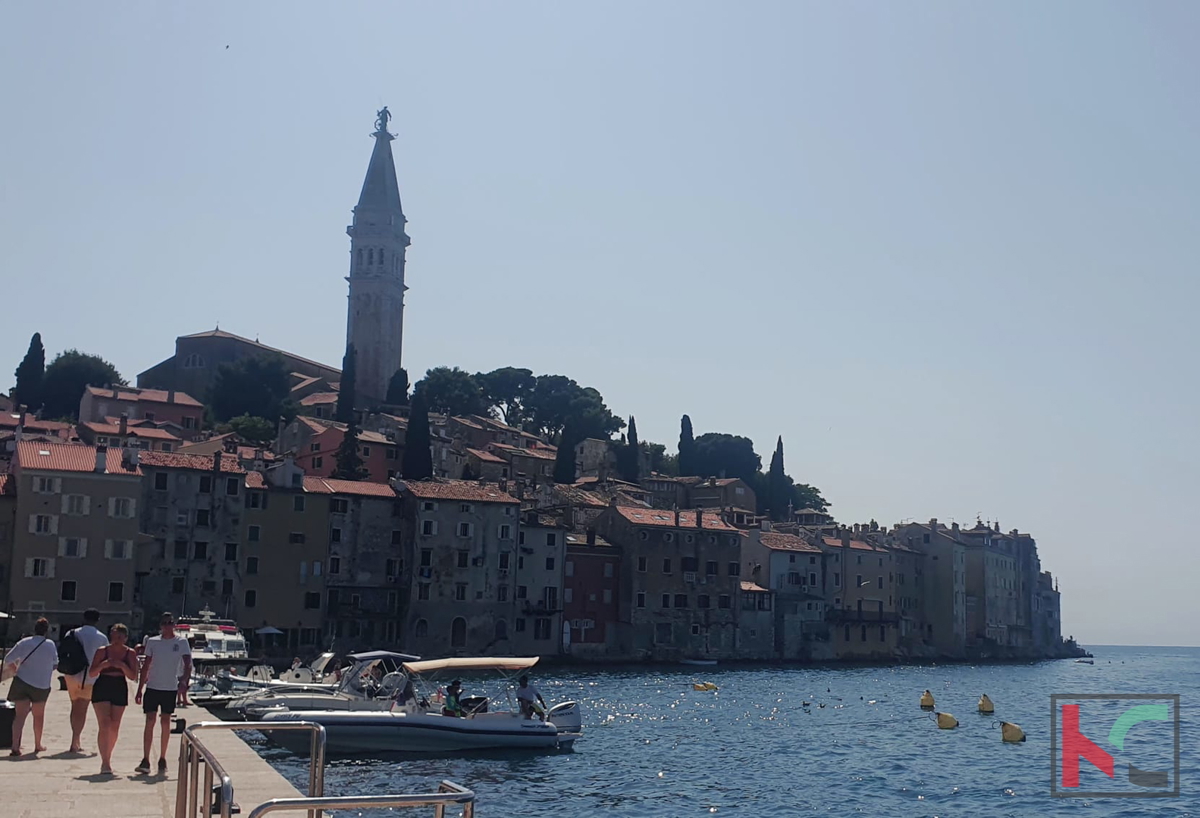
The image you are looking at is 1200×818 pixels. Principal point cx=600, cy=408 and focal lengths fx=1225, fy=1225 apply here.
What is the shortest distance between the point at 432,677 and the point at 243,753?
800 inches

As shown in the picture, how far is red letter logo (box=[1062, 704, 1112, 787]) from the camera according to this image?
32.2 m

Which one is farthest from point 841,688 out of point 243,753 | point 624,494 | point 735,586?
point 243,753

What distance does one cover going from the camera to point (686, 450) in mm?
116188

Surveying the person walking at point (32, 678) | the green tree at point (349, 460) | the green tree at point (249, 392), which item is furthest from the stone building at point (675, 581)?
the person walking at point (32, 678)

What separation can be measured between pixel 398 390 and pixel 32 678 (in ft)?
310

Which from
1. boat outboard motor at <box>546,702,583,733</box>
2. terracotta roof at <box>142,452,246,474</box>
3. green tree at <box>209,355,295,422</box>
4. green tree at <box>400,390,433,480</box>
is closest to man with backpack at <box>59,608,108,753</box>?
boat outboard motor at <box>546,702,583,733</box>

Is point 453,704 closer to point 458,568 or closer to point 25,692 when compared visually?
point 25,692

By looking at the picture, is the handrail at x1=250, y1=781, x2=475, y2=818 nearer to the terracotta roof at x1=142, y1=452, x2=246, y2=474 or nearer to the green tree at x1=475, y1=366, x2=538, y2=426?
the terracotta roof at x1=142, y1=452, x2=246, y2=474

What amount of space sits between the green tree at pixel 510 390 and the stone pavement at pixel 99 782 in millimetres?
106215

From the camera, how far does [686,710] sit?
4672 centimetres

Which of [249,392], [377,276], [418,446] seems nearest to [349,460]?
[418,446]

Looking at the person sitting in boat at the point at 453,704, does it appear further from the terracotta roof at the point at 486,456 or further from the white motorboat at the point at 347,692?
the terracotta roof at the point at 486,456

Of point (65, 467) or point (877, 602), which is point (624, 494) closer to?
point (877, 602)

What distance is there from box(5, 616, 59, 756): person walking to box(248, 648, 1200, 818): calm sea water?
10.5m
